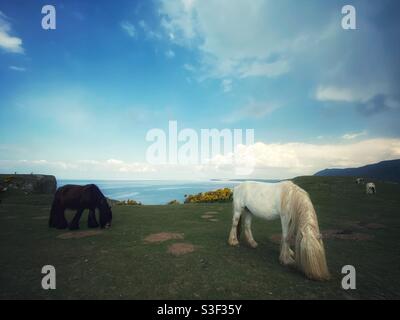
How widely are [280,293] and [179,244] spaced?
14.6 ft

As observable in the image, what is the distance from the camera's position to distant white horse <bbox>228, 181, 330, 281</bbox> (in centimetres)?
596

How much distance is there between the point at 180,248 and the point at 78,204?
18.6 ft

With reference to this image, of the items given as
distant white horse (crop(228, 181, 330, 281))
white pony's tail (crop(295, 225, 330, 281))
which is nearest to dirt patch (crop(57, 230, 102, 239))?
distant white horse (crop(228, 181, 330, 281))

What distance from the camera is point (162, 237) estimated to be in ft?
32.3

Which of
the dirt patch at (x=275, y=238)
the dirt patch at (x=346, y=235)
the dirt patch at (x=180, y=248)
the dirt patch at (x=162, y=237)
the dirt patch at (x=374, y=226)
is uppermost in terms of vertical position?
the dirt patch at (x=180, y=248)

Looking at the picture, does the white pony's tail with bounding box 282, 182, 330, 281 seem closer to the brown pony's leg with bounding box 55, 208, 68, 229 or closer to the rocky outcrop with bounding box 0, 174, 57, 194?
the brown pony's leg with bounding box 55, 208, 68, 229

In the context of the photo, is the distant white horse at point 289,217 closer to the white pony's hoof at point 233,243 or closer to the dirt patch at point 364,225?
the white pony's hoof at point 233,243

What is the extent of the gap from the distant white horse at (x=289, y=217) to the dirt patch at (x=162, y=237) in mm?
2404

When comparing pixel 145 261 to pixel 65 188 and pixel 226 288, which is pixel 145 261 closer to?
pixel 226 288

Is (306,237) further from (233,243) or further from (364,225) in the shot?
(364,225)

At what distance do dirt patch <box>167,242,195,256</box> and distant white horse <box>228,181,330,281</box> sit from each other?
161cm

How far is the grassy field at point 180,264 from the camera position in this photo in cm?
532

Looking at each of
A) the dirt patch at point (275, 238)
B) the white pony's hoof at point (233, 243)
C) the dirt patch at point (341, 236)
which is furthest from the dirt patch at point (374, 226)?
the white pony's hoof at point (233, 243)
